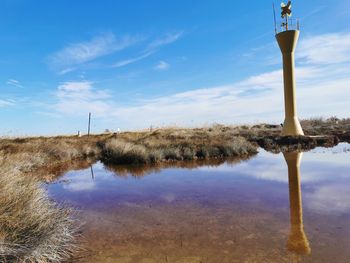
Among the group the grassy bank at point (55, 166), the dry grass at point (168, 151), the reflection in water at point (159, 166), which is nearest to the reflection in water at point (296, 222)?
the grassy bank at point (55, 166)

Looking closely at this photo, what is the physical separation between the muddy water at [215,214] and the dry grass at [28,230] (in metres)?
0.49

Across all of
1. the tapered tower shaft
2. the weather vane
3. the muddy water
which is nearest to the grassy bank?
the muddy water

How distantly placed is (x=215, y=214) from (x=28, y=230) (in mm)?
3764

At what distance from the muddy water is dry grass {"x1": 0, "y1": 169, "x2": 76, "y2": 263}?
492mm

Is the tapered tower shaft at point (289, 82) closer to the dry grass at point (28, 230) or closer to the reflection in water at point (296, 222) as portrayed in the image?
the reflection in water at point (296, 222)

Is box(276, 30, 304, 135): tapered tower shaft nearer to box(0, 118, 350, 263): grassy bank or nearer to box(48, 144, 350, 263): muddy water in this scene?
box(0, 118, 350, 263): grassy bank

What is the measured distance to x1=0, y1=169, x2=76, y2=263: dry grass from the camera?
439 centimetres

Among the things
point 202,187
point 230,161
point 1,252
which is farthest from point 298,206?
point 230,161

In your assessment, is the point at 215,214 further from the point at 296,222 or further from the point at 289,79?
the point at 289,79

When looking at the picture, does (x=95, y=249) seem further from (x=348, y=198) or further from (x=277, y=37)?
(x=277, y=37)

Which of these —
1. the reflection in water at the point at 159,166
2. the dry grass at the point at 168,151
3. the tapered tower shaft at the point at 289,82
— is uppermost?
the tapered tower shaft at the point at 289,82

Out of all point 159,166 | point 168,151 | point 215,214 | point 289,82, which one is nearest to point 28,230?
point 215,214

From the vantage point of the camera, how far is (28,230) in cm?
485

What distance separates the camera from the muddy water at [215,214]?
5.12 metres
